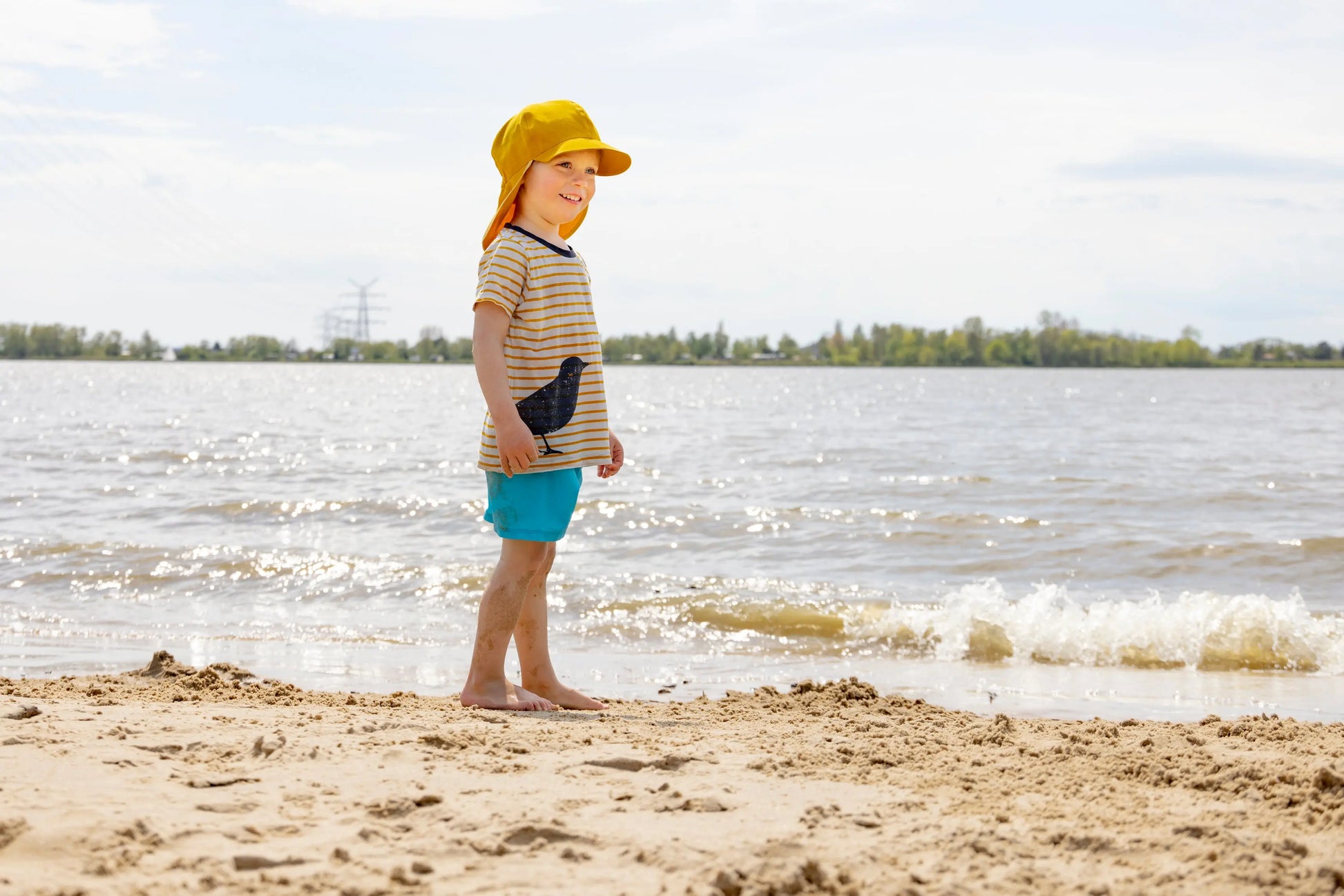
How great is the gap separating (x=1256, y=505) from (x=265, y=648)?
10399 millimetres

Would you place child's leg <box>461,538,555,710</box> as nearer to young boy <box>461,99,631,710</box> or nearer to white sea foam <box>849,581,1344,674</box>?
young boy <box>461,99,631,710</box>

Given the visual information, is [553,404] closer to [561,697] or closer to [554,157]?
[554,157]

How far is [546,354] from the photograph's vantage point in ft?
11.4

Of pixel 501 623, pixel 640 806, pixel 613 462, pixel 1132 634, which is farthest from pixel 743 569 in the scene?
pixel 640 806

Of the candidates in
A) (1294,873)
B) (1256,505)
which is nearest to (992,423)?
(1256,505)

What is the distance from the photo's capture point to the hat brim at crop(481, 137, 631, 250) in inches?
138

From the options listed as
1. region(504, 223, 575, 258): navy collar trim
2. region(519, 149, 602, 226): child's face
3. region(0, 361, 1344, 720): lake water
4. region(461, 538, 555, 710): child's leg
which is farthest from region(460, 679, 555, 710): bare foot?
region(519, 149, 602, 226): child's face

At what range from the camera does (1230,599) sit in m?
6.27

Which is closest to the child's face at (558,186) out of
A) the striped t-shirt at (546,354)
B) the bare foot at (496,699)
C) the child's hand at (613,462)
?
the striped t-shirt at (546,354)

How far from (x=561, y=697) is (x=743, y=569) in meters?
4.41

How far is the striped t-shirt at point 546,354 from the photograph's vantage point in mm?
3418

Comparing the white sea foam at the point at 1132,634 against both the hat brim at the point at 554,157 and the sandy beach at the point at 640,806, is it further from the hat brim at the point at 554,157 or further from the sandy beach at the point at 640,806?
the hat brim at the point at 554,157

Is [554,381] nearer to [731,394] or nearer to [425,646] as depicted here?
[425,646]

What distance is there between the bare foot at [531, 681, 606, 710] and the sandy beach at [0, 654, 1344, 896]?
1.27 feet
